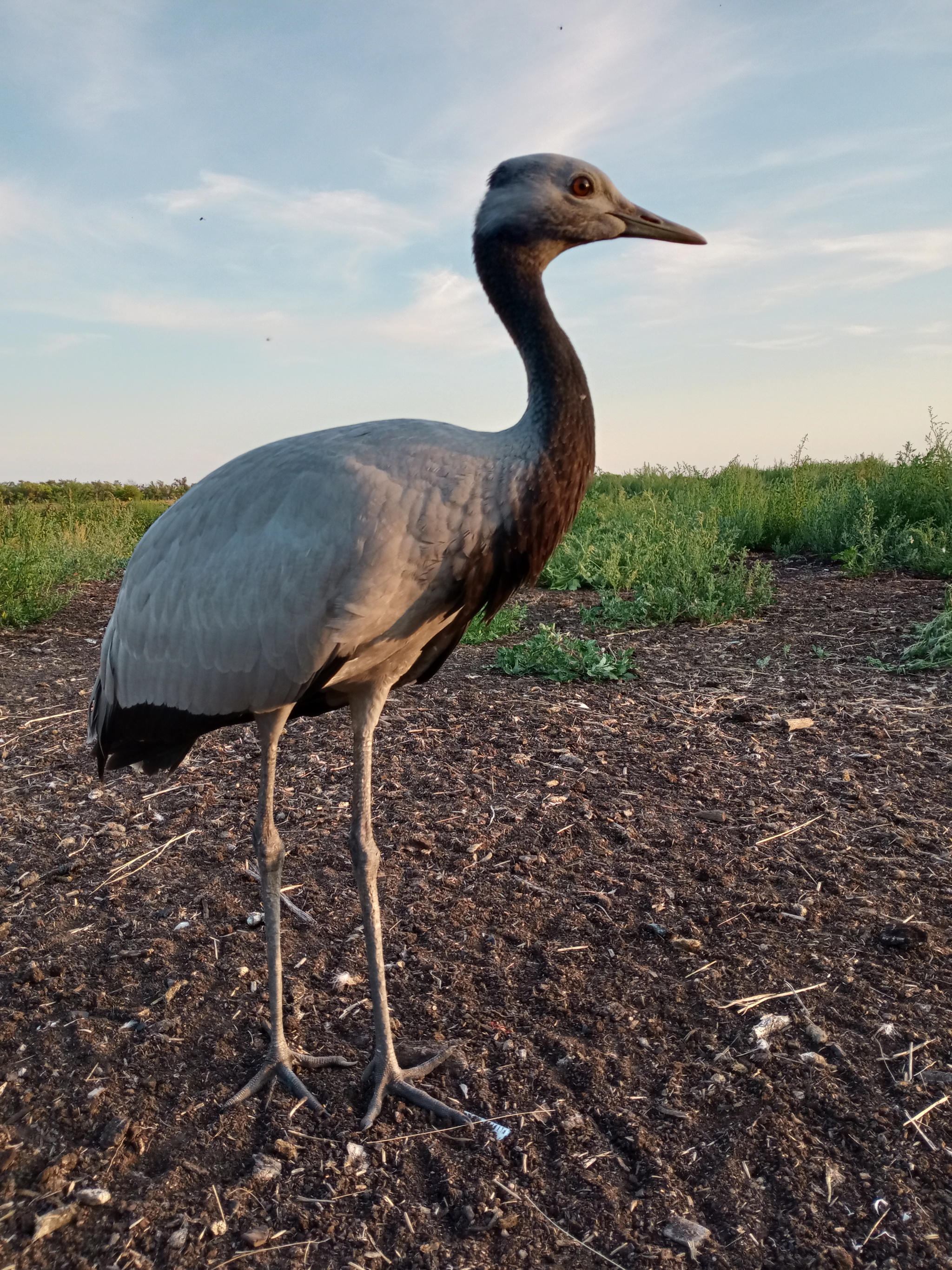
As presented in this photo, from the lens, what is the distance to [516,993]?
127 inches

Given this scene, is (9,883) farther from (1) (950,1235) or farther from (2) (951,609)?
(2) (951,609)

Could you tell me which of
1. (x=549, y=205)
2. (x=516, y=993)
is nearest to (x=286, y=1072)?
(x=516, y=993)

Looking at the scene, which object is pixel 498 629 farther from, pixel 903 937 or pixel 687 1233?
pixel 687 1233

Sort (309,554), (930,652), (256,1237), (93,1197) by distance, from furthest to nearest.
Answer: (930,652), (309,554), (93,1197), (256,1237)

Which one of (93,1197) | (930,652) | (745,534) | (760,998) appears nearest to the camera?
(93,1197)

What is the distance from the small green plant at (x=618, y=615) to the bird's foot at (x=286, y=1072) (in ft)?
17.7

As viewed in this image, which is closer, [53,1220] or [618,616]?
[53,1220]

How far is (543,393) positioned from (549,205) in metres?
0.68

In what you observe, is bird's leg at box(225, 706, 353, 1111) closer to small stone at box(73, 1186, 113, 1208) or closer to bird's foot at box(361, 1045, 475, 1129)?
bird's foot at box(361, 1045, 475, 1129)

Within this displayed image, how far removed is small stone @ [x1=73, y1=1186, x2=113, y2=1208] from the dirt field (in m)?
0.01

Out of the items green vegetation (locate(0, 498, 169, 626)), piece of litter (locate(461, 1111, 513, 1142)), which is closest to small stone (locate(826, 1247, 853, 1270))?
piece of litter (locate(461, 1111, 513, 1142))

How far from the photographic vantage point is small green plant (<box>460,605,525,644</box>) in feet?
24.4

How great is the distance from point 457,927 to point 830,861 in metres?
1.73

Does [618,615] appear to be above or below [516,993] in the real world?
above
